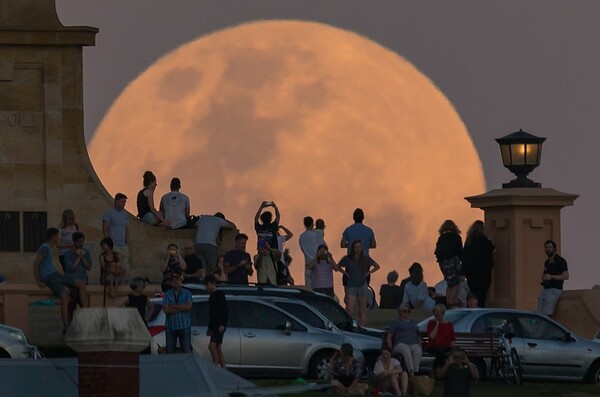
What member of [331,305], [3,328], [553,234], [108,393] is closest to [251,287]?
[331,305]

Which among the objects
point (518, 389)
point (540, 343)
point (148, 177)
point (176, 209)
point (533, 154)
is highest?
point (533, 154)

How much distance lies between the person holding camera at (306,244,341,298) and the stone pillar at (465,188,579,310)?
4051 mm

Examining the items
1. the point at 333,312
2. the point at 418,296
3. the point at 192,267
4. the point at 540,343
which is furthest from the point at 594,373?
the point at 192,267

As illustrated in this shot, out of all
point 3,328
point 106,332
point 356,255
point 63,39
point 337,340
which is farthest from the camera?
point 63,39

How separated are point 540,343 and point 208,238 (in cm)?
725

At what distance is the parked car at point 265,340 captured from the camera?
4125 centimetres

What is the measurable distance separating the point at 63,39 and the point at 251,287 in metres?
8.30

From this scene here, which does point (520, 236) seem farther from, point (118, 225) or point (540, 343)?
point (118, 225)

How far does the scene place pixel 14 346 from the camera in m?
38.4

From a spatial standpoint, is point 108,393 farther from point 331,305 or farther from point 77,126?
point 77,126

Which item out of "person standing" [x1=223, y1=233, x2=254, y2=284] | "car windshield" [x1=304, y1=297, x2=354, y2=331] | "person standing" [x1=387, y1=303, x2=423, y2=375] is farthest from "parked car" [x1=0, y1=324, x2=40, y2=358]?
"person standing" [x1=223, y1=233, x2=254, y2=284]

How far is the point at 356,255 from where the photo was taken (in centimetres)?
4572

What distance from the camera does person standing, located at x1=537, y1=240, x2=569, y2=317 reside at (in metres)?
46.9

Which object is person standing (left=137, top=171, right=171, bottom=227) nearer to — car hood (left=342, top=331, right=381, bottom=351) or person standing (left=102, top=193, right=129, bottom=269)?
person standing (left=102, top=193, right=129, bottom=269)
